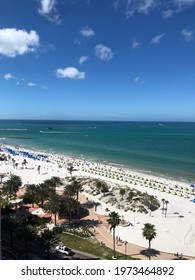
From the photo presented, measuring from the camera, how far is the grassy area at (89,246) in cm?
2559

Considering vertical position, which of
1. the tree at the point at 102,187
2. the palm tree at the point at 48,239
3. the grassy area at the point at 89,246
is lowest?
the grassy area at the point at 89,246

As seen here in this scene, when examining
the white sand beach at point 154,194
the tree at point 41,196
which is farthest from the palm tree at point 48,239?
the tree at point 41,196

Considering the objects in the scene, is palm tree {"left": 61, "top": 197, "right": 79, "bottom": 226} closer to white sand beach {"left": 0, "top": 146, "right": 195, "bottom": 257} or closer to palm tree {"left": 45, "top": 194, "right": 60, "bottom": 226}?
palm tree {"left": 45, "top": 194, "right": 60, "bottom": 226}

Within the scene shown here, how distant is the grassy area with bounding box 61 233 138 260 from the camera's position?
84.0 feet

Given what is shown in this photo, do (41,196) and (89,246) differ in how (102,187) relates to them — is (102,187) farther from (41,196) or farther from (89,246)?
(89,246)

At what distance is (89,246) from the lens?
2719cm

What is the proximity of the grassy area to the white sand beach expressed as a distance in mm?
3723

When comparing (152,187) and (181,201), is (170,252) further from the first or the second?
(152,187)

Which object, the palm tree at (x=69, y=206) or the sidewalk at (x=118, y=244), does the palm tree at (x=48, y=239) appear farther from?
the palm tree at (x=69, y=206)

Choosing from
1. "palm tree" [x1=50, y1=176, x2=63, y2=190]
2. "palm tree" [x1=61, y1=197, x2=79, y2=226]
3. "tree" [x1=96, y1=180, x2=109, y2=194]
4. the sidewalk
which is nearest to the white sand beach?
the sidewalk

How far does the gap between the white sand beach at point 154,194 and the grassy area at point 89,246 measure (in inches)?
147

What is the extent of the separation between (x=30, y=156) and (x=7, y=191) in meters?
43.8

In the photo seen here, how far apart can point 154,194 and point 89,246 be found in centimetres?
2289
